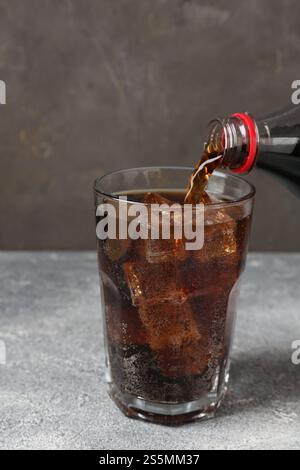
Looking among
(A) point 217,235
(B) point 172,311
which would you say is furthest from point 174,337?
(A) point 217,235

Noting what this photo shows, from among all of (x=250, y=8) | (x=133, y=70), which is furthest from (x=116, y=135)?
(x=250, y=8)

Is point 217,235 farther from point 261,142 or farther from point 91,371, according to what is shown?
point 91,371

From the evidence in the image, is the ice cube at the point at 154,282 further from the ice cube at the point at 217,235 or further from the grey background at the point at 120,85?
the grey background at the point at 120,85

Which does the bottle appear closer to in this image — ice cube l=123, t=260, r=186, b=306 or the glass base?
ice cube l=123, t=260, r=186, b=306

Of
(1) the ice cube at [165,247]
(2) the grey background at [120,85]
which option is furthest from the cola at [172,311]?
(2) the grey background at [120,85]
